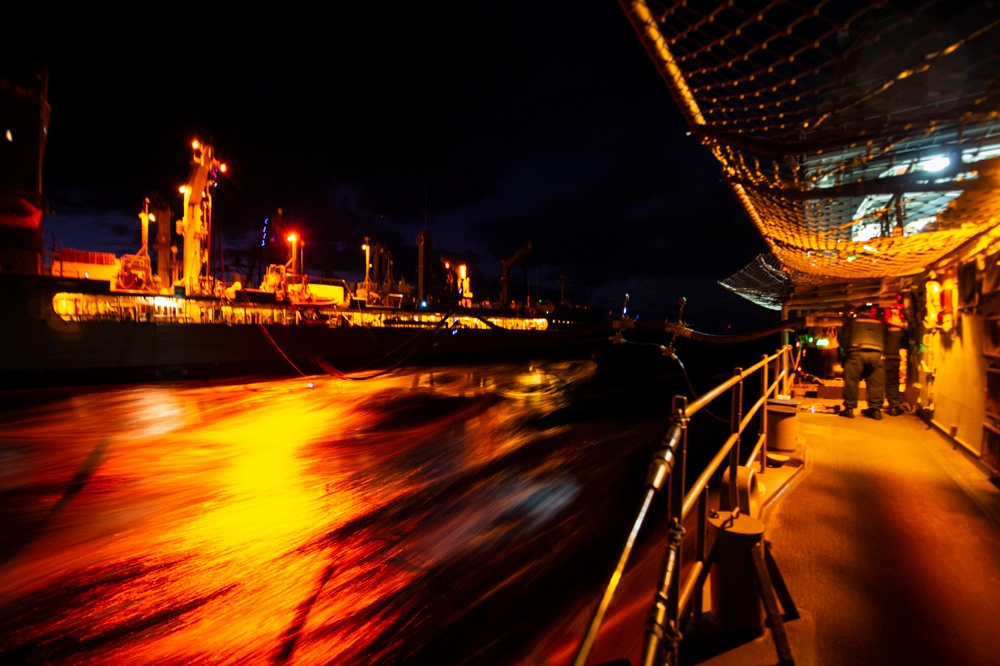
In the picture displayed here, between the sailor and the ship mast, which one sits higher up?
the ship mast

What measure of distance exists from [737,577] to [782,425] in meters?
3.36

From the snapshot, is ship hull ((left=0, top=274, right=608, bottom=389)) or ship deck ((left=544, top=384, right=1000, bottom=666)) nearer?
ship deck ((left=544, top=384, right=1000, bottom=666))

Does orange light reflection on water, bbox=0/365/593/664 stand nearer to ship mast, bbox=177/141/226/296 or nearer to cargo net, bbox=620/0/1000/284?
cargo net, bbox=620/0/1000/284

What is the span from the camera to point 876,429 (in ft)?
22.0

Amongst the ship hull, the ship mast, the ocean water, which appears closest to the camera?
the ocean water

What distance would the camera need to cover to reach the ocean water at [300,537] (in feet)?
11.0

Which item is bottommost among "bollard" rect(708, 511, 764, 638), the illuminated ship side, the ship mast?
"bollard" rect(708, 511, 764, 638)

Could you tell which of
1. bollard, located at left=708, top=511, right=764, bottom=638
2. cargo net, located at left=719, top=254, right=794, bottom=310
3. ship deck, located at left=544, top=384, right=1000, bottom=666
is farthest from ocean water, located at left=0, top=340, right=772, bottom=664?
cargo net, located at left=719, top=254, right=794, bottom=310

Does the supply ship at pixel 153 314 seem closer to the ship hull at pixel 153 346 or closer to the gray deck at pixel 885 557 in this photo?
the ship hull at pixel 153 346

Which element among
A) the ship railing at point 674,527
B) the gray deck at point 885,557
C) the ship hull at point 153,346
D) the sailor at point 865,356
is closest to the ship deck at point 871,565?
the gray deck at point 885,557

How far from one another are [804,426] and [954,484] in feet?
8.26

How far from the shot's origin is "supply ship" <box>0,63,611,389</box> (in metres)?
14.0

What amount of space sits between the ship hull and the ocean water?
251cm

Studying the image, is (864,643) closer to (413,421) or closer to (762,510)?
(762,510)
